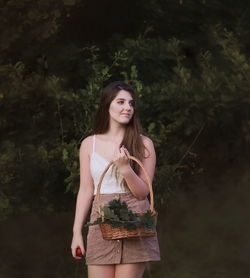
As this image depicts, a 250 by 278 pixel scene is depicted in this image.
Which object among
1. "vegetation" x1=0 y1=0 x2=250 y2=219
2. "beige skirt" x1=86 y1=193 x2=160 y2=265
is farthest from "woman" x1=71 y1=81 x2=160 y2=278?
"vegetation" x1=0 y1=0 x2=250 y2=219

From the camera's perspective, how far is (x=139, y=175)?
4.41 meters

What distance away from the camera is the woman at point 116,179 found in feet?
14.0

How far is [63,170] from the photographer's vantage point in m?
8.03

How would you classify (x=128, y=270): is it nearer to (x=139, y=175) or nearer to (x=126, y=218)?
→ (x=126, y=218)

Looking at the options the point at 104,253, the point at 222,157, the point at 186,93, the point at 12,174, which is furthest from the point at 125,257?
the point at 222,157

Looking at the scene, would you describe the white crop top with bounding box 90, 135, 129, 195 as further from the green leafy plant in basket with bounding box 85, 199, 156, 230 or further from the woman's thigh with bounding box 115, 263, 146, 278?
the woman's thigh with bounding box 115, 263, 146, 278

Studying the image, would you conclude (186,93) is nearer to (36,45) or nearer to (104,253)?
(36,45)

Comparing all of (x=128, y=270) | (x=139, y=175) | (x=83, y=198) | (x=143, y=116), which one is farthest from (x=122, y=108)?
(x=143, y=116)

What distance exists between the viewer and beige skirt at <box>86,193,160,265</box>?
4281mm

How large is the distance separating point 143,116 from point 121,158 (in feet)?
13.7

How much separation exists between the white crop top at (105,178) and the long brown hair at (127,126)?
4.4 inches

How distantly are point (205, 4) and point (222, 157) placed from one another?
61.4 inches

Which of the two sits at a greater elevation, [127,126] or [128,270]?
[127,126]

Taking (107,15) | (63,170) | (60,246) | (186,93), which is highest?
(107,15)
